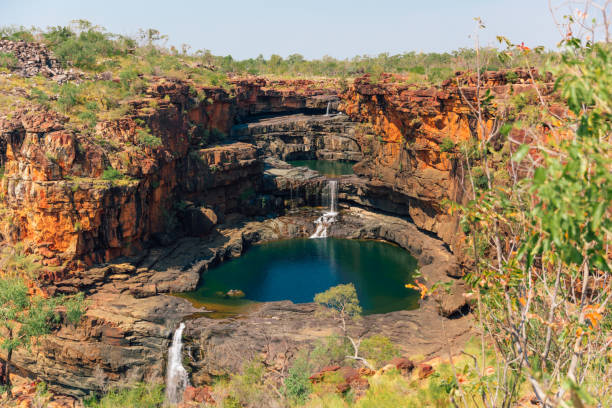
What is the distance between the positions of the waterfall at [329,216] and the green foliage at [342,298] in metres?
15.0

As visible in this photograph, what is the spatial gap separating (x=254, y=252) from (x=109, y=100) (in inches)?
576

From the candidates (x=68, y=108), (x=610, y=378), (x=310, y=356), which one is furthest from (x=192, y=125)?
(x=610, y=378)

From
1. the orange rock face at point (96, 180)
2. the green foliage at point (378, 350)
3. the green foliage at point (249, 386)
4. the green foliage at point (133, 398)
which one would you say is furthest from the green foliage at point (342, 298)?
the orange rock face at point (96, 180)

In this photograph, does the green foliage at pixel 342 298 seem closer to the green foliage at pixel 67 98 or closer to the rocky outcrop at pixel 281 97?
the green foliage at pixel 67 98

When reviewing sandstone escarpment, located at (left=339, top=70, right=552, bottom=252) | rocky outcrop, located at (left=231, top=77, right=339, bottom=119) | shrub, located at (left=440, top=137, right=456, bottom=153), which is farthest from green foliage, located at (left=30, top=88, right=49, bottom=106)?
rocky outcrop, located at (left=231, top=77, right=339, bottom=119)

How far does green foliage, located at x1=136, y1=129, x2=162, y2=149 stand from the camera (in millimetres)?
28781

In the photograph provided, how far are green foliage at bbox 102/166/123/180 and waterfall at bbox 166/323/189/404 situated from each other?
10486 mm

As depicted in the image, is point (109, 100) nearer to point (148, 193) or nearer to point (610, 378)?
point (148, 193)

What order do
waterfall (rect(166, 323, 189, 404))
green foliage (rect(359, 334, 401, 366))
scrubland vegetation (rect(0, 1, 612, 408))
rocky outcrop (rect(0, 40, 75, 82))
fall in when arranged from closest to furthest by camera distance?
scrubland vegetation (rect(0, 1, 612, 408)) < green foliage (rect(359, 334, 401, 366)) < waterfall (rect(166, 323, 189, 404)) < rocky outcrop (rect(0, 40, 75, 82))

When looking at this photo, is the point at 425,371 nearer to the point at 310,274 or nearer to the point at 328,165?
the point at 310,274

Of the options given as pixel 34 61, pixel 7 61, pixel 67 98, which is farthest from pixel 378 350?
pixel 34 61

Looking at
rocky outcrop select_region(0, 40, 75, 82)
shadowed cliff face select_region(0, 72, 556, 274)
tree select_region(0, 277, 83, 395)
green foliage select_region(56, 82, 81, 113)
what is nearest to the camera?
tree select_region(0, 277, 83, 395)

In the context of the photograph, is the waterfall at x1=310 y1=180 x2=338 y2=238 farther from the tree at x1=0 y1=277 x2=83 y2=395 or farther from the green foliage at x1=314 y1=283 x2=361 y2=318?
the tree at x1=0 y1=277 x2=83 y2=395

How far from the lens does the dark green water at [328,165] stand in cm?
4895
